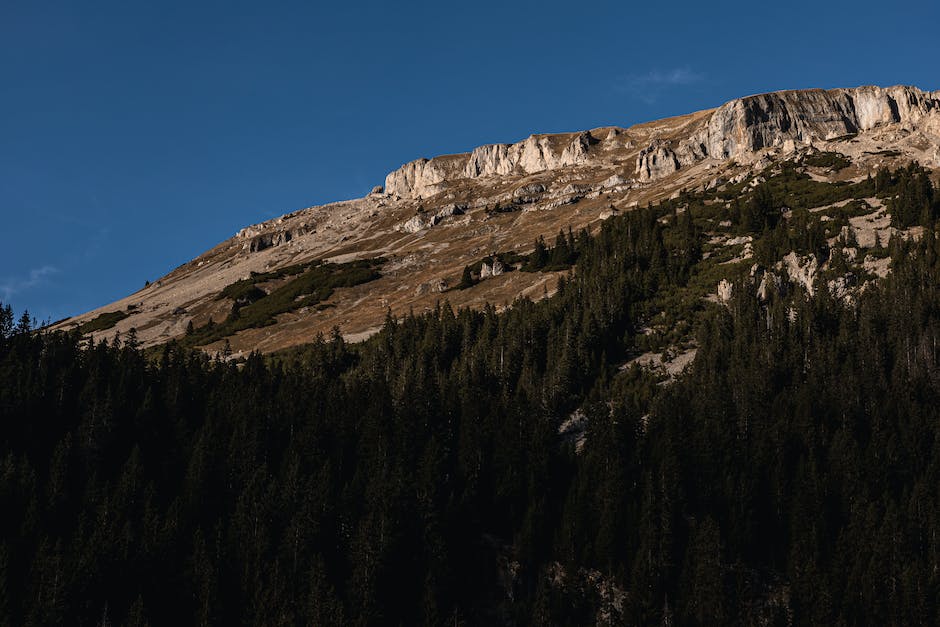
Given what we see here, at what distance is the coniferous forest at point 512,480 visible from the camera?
7131cm

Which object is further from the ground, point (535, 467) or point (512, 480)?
point (535, 467)

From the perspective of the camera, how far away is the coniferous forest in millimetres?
71312

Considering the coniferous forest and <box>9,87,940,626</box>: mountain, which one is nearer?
the coniferous forest

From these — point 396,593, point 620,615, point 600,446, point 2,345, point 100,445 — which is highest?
point 2,345

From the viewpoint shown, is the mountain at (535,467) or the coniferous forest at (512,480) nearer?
the coniferous forest at (512,480)

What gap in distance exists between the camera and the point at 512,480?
88312 millimetres

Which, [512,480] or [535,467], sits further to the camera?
[535,467]

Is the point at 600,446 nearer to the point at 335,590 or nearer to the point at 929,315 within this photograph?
the point at 335,590

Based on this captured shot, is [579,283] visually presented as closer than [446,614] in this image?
No

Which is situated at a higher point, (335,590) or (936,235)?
(936,235)

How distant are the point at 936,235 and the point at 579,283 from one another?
57.3 meters

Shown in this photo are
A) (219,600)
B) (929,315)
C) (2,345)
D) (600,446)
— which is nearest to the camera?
(219,600)

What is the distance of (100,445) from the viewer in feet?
311

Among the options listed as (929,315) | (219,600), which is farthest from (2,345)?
(929,315)
